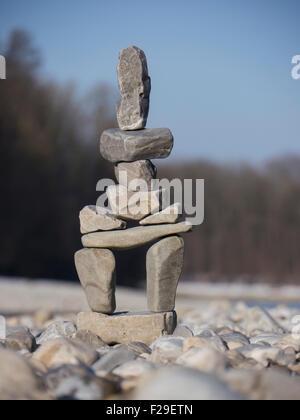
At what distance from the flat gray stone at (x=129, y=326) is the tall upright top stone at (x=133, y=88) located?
5.37 feet

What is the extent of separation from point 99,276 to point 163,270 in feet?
1.80

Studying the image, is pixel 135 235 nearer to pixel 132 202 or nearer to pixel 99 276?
pixel 132 202

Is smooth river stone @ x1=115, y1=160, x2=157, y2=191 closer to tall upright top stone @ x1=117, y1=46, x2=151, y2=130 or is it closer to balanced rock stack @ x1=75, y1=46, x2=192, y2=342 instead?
balanced rock stack @ x1=75, y1=46, x2=192, y2=342

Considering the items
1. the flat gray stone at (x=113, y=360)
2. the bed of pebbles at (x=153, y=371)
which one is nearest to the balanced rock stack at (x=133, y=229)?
the bed of pebbles at (x=153, y=371)

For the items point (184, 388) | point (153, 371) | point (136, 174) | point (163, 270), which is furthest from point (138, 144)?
point (184, 388)

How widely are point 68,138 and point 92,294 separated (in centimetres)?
1579

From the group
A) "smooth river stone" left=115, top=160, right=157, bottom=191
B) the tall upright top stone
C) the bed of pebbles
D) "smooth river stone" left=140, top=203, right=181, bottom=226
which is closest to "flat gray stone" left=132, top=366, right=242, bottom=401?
the bed of pebbles

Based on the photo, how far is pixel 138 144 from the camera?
4445 mm

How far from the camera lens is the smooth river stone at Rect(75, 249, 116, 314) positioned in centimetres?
446

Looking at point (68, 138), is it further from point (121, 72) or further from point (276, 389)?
point (276, 389)

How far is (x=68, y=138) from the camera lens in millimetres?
19719

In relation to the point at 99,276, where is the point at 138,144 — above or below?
above

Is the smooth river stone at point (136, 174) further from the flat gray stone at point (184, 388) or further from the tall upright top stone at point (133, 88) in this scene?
the flat gray stone at point (184, 388)
